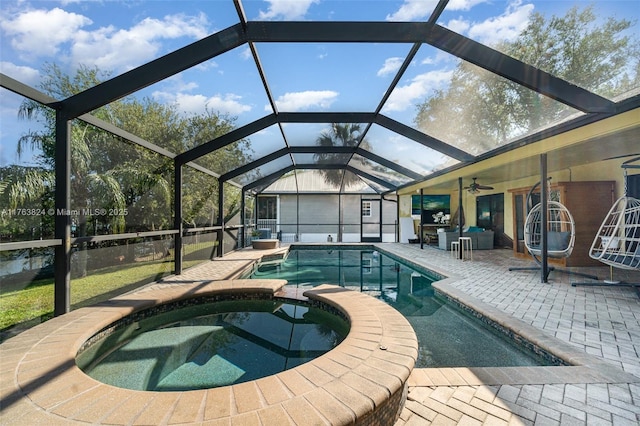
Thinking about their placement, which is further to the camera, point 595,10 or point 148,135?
point 148,135

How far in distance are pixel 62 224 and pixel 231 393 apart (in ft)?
10.0

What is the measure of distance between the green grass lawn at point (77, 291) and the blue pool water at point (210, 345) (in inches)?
45.5

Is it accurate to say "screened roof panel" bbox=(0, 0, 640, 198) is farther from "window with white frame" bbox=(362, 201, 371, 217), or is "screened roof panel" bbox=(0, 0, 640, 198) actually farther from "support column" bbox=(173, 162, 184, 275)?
"window with white frame" bbox=(362, 201, 371, 217)

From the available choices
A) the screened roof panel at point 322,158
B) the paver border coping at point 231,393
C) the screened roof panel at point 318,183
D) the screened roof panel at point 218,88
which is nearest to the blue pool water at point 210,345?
the paver border coping at point 231,393

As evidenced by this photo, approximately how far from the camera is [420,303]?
487cm

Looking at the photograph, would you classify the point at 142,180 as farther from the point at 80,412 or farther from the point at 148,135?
the point at 80,412

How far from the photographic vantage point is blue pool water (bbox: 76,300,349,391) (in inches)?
102

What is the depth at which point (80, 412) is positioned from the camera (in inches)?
63.9

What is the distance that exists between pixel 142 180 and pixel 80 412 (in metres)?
5.96

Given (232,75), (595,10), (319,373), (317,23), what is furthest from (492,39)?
(319,373)

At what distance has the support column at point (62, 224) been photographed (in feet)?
10.7

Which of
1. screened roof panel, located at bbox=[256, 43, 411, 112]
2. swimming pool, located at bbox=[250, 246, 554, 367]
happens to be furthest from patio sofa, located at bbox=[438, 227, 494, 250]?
screened roof panel, located at bbox=[256, 43, 411, 112]

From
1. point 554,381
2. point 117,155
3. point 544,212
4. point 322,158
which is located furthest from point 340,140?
point 554,381

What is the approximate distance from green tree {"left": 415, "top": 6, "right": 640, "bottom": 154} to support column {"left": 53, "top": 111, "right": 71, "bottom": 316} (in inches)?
210
